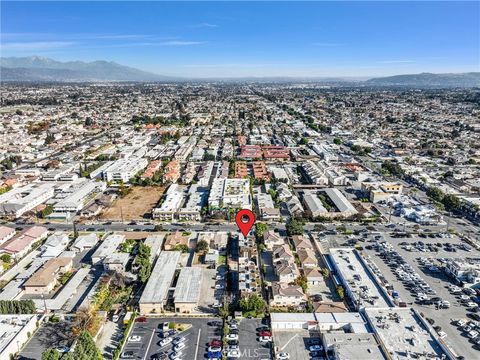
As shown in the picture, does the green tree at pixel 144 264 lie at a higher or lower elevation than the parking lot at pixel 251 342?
higher

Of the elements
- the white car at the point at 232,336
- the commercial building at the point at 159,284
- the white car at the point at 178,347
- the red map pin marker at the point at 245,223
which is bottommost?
the white car at the point at 178,347

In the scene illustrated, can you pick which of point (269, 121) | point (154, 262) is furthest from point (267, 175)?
point (269, 121)

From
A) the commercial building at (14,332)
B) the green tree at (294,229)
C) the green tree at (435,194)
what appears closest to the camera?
the commercial building at (14,332)

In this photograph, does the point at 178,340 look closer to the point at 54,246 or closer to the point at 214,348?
the point at 214,348

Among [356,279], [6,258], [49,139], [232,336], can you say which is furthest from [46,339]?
[49,139]

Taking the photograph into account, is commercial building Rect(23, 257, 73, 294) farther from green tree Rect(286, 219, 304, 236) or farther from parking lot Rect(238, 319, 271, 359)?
green tree Rect(286, 219, 304, 236)

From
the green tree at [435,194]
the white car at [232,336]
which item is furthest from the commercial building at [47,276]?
the green tree at [435,194]

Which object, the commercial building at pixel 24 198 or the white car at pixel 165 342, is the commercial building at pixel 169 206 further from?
the white car at pixel 165 342
